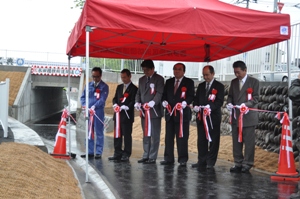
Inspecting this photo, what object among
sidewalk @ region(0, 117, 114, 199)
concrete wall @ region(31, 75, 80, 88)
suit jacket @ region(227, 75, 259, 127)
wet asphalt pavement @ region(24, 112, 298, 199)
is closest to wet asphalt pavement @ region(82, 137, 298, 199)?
wet asphalt pavement @ region(24, 112, 298, 199)

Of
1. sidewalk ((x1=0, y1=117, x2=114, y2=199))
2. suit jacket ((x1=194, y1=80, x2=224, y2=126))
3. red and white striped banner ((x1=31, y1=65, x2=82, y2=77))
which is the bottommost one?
sidewalk ((x1=0, y1=117, x2=114, y2=199))

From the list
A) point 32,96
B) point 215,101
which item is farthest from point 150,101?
point 32,96

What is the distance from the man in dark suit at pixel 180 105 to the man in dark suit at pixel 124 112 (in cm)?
87

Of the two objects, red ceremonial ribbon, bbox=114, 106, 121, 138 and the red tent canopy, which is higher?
the red tent canopy

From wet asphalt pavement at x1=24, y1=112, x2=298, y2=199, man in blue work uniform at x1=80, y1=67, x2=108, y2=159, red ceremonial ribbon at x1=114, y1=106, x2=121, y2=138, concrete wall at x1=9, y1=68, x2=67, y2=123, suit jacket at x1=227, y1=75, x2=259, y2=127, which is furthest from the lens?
concrete wall at x1=9, y1=68, x2=67, y2=123

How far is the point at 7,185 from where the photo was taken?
17.6 ft

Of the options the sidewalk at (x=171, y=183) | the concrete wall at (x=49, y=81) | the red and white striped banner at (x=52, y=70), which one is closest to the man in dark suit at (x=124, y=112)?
the sidewalk at (x=171, y=183)

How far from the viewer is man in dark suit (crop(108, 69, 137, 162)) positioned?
31.6 ft

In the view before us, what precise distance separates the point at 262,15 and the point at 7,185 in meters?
4.86

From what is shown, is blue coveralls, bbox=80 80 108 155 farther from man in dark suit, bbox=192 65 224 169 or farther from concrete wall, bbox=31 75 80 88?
concrete wall, bbox=31 75 80 88

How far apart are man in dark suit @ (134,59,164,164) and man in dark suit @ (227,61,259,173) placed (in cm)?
157

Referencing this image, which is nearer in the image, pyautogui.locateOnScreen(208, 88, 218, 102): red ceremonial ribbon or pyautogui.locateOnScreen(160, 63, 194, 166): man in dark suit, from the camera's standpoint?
pyautogui.locateOnScreen(208, 88, 218, 102): red ceremonial ribbon

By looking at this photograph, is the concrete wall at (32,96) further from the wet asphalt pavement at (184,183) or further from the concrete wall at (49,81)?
the wet asphalt pavement at (184,183)

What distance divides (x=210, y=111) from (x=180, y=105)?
611mm
